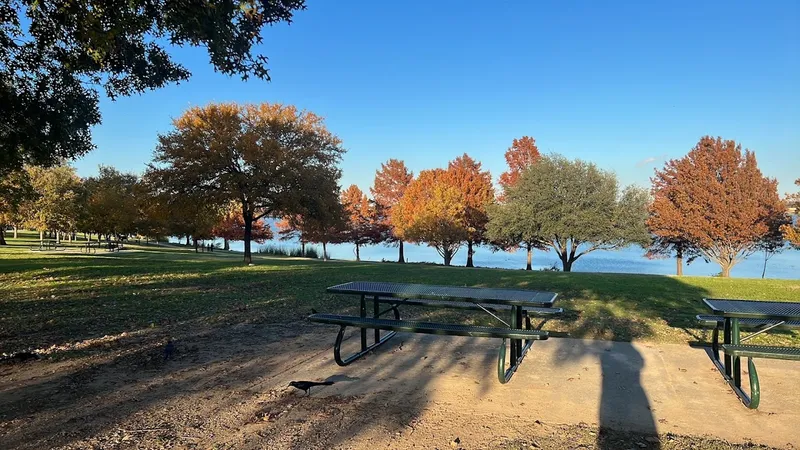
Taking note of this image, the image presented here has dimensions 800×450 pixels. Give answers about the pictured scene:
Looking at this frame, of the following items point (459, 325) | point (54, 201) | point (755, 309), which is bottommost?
point (459, 325)

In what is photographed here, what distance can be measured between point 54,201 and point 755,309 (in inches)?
1602

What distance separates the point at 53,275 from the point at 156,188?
772 centimetres

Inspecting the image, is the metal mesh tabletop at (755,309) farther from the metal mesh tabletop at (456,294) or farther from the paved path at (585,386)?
the metal mesh tabletop at (456,294)

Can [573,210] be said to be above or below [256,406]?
above

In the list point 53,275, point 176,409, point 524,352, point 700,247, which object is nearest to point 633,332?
point 524,352

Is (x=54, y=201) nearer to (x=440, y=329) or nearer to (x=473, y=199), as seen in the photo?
(x=473, y=199)

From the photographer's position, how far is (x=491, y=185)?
3991 centimetres

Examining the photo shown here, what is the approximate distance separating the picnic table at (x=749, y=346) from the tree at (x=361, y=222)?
41.7 metres

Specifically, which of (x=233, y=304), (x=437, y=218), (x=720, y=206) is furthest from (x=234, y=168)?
(x=720, y=206)

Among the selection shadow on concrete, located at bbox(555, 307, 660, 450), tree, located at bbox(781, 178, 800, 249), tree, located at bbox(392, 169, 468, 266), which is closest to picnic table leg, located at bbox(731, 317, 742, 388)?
shadow on concrete, located at bbox(555, 307, 660, 450)

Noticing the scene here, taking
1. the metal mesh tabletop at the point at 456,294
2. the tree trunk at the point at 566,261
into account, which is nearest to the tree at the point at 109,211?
the tree trunk at the point at 566,261

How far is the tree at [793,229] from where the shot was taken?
2211 centimetres

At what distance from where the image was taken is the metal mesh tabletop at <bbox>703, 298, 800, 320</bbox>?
3828 millimetres

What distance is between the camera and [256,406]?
3527 millimetres
